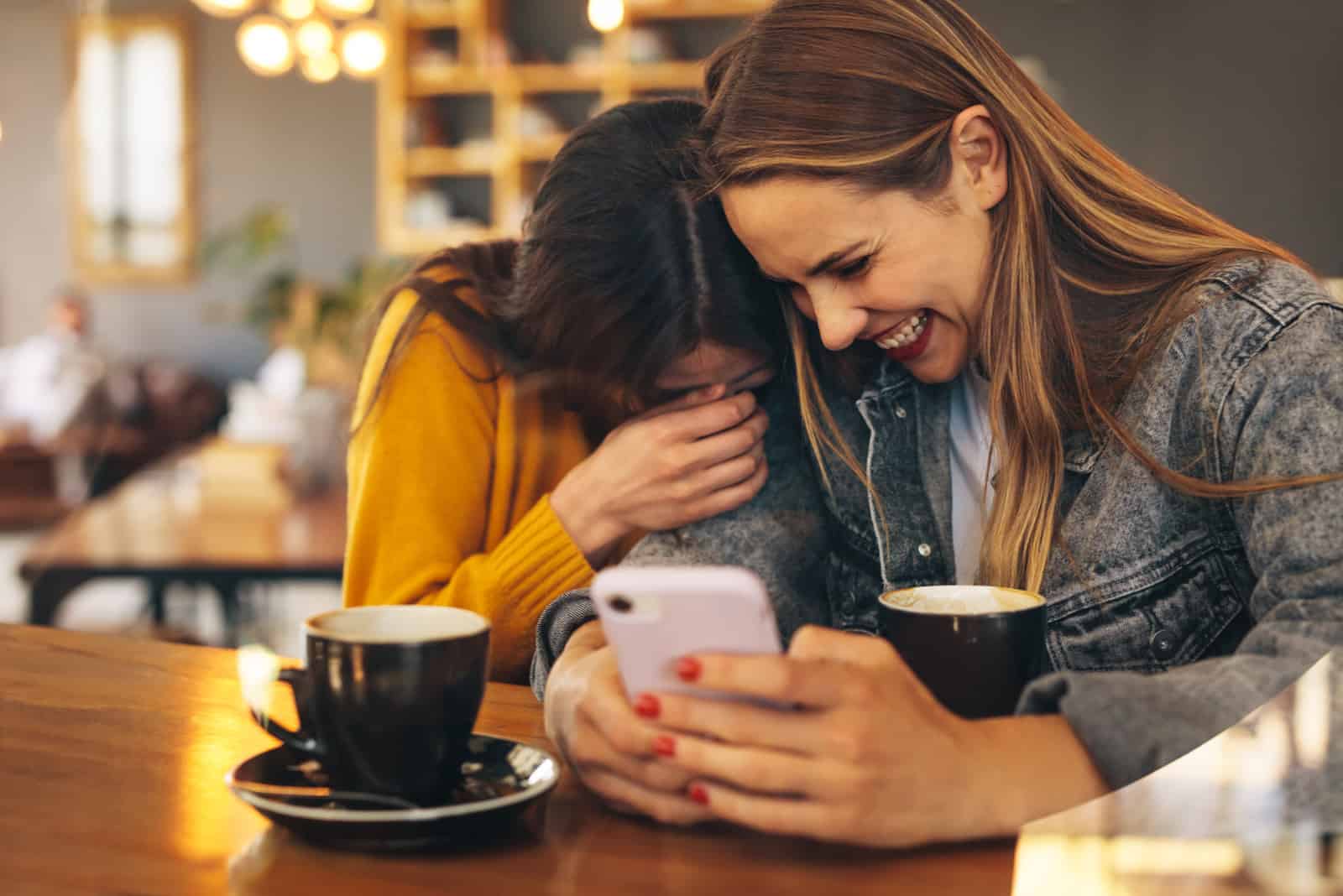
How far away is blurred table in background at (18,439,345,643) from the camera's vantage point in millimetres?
2334

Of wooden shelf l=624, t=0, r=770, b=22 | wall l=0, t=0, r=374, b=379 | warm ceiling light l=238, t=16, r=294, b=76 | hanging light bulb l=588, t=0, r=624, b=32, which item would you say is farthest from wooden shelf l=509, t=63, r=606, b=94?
hanging light bulb l=588, t=0, r=624, b=32

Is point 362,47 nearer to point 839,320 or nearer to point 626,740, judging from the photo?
point 839,320

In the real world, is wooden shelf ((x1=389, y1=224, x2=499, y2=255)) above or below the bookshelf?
below

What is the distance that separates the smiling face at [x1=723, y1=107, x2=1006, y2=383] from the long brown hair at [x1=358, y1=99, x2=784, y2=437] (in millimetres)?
98

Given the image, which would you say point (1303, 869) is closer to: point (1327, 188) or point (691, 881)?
point (691, 881)

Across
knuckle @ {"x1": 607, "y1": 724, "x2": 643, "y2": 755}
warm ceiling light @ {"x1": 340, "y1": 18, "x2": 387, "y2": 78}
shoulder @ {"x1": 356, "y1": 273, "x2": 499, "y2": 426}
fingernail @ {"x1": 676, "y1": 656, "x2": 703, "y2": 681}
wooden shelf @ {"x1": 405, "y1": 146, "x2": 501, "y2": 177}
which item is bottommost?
knuckle @ {"x1": 607, "y1": 724, "x2": 643, "y2": 755}

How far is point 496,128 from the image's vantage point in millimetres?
6492

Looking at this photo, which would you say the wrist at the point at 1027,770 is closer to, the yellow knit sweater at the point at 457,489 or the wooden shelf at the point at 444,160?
the yellow knit sweater at the point at 457,489

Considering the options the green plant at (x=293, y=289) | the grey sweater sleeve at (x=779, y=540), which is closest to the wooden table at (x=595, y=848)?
the grey sweater sleeve at (x=779, y=540)

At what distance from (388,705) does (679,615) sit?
0.14 meters

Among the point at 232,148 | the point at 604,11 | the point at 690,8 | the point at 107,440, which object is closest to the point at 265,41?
the point at 604,11

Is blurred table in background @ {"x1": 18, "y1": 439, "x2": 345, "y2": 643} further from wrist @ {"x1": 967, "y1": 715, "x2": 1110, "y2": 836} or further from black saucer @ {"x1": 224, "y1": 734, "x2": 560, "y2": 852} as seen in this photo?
wrist @ {"x1": 967, "y1": 715, "x2": 1110, "y2": 836}

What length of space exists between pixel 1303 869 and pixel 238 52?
24.9 feet

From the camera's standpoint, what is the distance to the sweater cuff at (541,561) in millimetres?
1200
